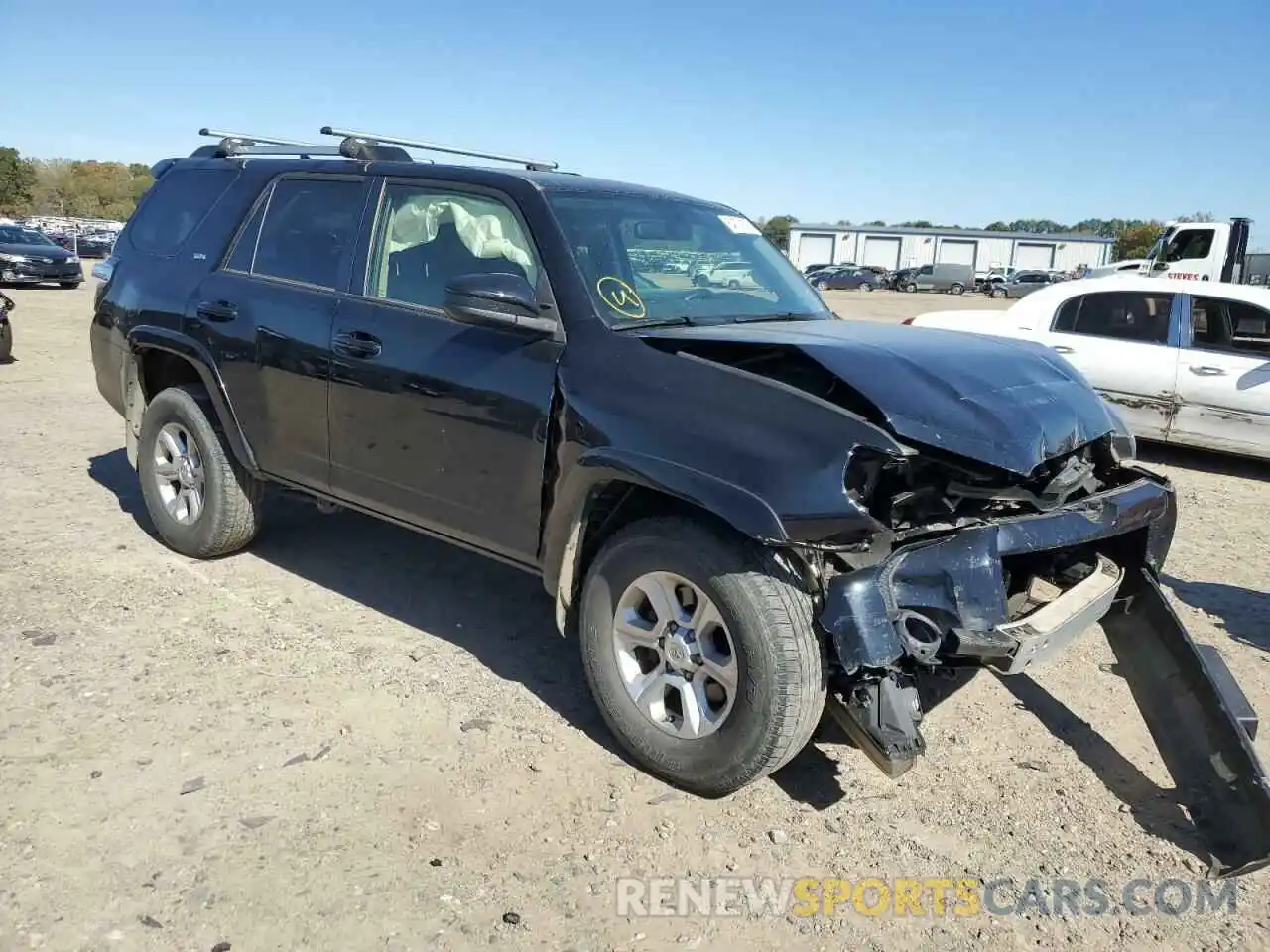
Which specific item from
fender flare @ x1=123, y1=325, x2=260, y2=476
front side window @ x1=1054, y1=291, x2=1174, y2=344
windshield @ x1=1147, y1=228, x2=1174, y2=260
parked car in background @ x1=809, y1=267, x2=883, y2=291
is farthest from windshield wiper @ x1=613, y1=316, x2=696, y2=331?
parked car in background @ x1=809, y1=267, x2=883, y2=291

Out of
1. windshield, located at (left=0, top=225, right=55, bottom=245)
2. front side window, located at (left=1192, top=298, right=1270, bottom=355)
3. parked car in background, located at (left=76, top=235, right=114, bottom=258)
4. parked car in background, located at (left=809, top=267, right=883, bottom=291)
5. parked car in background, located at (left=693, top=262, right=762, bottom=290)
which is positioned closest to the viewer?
parked car in background, located at (left=693, top=262, right=762, bottom=290)

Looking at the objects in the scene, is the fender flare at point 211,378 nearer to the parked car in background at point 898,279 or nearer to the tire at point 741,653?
the tire at point 741,653

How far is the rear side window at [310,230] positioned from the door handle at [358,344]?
280 millimetres

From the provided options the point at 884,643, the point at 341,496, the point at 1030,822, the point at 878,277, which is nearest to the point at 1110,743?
the point at 1030,822

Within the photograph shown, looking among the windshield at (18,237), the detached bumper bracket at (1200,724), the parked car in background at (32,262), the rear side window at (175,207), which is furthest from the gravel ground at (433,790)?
the windshield at (18,237)

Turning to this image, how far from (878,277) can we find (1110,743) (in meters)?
55.1

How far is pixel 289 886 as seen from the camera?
8.93 feet

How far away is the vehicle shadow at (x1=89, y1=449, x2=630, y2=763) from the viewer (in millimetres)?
4059

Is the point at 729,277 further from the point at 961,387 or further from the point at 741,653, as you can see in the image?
the point at 741,653

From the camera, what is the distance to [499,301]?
343 cm

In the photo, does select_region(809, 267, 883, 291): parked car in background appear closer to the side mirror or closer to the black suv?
the black suv

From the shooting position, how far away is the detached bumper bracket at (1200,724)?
2957mm

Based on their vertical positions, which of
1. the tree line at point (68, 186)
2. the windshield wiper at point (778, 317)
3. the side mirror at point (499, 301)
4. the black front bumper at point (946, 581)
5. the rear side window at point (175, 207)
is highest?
the tree line at point (68, 186)

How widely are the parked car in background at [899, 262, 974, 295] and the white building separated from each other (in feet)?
86.3
